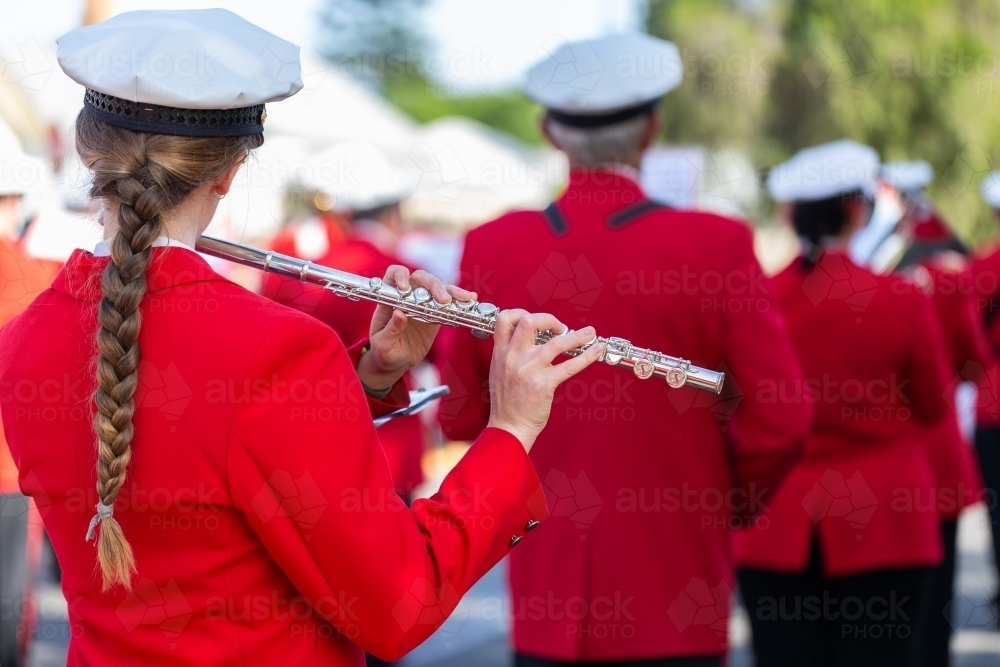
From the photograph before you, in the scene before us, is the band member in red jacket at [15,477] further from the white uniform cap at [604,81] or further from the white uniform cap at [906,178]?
the white uniform cap at [906,178]

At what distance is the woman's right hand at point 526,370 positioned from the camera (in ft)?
5.84

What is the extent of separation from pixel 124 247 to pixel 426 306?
1.89ft

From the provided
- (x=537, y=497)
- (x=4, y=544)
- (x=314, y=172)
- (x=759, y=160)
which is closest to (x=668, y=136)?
(x=759, y=160)

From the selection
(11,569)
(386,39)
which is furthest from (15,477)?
(386,39)

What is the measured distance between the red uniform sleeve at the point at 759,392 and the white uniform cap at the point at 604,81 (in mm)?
454

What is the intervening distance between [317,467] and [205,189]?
448mm

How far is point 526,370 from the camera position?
1.78 metres

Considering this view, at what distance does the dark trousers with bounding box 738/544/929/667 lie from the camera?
3.73 m

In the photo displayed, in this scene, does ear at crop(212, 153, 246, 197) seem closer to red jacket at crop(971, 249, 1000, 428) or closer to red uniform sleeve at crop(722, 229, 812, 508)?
red uniform sleeve at crop(722, 229, 812, 508)

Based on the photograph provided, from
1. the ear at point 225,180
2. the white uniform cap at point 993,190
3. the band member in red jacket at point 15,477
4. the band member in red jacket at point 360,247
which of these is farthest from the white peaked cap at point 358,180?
the ear at point 225,180

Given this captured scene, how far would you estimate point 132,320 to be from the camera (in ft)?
5.39

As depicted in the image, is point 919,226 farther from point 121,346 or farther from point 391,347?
point 121,346

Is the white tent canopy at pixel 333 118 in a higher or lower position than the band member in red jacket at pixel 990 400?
lower

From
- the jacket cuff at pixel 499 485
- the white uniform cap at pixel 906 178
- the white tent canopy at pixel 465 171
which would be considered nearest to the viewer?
the jacket cuff at pixel 499 485
